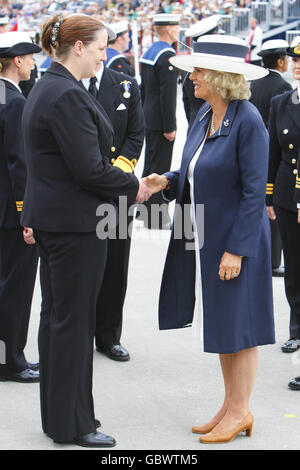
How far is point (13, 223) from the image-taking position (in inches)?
176

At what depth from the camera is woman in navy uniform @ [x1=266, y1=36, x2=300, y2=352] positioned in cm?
506

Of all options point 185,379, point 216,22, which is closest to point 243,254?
point 185,379

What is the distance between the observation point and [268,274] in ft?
12.4

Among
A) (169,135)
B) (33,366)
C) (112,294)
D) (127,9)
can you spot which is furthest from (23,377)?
(127,9)

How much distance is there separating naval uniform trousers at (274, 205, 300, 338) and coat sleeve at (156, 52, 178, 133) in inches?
135

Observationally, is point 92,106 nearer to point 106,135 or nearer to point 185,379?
point 106,135

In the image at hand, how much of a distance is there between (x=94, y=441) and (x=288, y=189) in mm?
2158

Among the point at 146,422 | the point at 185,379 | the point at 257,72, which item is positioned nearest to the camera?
the point at 257,72

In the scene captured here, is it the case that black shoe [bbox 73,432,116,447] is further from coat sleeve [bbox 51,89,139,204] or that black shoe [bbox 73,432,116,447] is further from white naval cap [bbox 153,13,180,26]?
white naval cap [bbox 153,13,180,26]

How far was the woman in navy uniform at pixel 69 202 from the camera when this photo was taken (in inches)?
133

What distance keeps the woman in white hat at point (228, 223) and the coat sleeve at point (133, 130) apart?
97 cm

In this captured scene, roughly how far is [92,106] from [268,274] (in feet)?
3.62

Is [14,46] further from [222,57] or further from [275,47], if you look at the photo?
[275,47]

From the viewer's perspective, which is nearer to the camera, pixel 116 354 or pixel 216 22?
pixel 116 354
